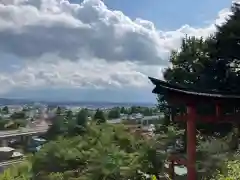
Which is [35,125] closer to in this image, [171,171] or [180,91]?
[171,171]

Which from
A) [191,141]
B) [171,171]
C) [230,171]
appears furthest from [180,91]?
[171,171]

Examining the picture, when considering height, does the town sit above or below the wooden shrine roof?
below

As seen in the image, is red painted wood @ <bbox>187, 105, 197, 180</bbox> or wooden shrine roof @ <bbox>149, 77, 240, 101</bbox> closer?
wooden shrine roof @ <bbox>149, 77, 240, 101</bbox>

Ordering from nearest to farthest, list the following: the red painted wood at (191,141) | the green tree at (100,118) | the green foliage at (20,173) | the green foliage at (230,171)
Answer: the green foliage at (230,171) < the red painted wood at (191,141) < the green foliage at (20,173) < the green tree at (100,118)

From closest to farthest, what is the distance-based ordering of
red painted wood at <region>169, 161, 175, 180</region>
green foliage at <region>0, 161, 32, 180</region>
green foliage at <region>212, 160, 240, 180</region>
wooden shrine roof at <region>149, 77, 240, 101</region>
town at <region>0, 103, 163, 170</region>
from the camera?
green foliage at <region>212, 160, 240, 180</region>
wooden shrine roof at <region>149, 77, 240, 101</region>
red painted wood at <region>169, 161, 175, 180</region>
green foliage at <region>0, 161, 32, 180</region>
town at <region>0, 103, 163, 170</region>

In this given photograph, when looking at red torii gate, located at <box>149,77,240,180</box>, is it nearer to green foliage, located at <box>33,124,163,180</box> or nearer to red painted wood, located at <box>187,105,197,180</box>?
red painted wood, located at <box>187,105,197,180</box>

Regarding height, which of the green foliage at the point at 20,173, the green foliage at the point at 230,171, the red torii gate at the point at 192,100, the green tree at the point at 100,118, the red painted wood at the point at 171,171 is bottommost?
the green foliage at the point at 20,173

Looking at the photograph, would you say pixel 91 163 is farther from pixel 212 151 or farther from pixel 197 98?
pixel 197 98

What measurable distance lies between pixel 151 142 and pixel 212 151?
7.08 ft

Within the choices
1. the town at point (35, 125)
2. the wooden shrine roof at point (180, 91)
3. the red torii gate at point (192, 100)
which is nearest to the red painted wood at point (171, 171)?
the red torii gate at point (192, 100)

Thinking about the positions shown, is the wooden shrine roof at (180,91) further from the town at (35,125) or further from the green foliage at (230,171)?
the town at (35,125)

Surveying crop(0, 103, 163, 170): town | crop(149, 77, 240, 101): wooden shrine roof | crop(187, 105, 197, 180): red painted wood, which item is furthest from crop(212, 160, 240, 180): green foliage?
crop(0, 103, 163, 170): town

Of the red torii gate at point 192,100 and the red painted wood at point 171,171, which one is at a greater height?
the red torii gate at point 192,100

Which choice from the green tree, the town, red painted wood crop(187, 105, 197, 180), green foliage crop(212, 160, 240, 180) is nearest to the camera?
green foliage crop(212, 160, 240, 180)
